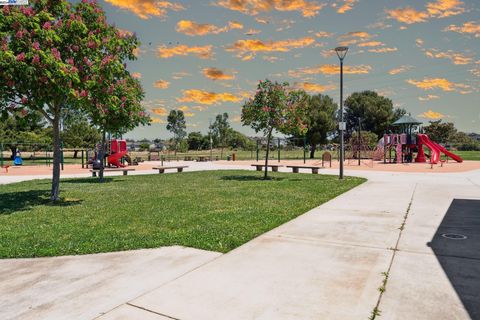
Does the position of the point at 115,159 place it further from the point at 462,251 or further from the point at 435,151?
the point at 435,151

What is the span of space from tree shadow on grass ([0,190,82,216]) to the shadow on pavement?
10.6 m

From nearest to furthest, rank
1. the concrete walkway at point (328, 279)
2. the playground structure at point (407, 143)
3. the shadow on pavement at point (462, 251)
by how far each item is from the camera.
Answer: the concrete walkway at point (328, 279)
the shadow on pavement at point (462, 251)
the playground structure at point (407, 143)

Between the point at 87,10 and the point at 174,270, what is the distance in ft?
33.5

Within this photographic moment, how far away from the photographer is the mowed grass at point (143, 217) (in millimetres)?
6438

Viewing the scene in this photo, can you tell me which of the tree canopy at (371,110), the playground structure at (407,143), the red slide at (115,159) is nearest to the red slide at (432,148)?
the playground structure at (407,143)

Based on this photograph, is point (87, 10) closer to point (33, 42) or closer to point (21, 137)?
point (33, 42)

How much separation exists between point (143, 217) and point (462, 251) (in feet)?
23.3

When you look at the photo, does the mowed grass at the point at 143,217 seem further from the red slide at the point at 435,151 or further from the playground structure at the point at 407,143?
the playground structure at the point at 407,143

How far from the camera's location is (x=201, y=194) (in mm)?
13227

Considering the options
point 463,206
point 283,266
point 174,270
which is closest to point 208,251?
point 174,270

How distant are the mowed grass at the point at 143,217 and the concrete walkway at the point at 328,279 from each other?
88cm

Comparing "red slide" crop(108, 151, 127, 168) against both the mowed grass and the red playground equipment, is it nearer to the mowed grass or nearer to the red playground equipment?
the red playground equipment

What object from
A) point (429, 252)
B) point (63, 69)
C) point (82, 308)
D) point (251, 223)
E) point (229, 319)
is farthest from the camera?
point (63, 69)

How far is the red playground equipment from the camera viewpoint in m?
32.6
